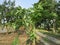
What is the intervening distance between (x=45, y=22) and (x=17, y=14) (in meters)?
44.7

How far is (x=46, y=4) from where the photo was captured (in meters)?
49.1

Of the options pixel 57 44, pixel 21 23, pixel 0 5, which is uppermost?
pixel 0 5

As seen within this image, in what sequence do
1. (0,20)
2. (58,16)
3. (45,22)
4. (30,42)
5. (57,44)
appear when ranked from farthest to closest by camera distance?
(45,22), (58,16), (0,20), (57,44), (30,42)

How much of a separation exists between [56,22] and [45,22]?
7.58 meters

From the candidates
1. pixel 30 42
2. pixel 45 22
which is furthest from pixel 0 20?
pixel 30 42

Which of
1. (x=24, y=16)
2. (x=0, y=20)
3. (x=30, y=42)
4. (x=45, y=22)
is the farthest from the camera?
(x=45, y=22)

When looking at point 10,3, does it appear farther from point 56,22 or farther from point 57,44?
point 57,44

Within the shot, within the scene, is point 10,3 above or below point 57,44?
above

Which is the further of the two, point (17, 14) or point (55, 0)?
point (55, 0)

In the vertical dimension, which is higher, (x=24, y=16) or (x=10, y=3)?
(x=10, y=3)

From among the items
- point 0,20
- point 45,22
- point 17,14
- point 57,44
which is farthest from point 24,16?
point 45,22

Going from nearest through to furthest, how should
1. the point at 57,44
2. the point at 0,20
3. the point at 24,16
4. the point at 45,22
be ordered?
1. the point at 24,16
2. the point at 57,44
3. the point at 0,20
4. the point at 45,22

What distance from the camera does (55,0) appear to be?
48781mm

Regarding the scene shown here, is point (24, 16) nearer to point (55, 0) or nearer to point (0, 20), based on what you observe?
point (0, 20)
